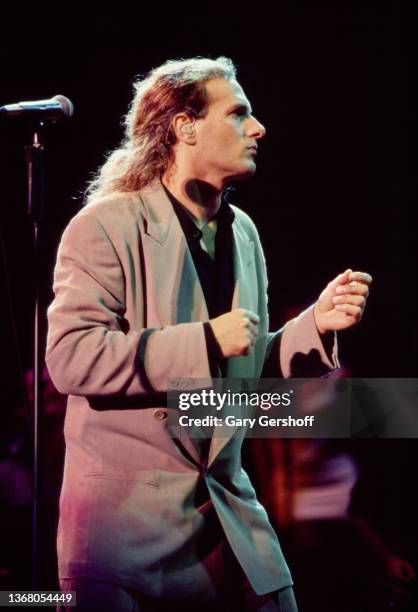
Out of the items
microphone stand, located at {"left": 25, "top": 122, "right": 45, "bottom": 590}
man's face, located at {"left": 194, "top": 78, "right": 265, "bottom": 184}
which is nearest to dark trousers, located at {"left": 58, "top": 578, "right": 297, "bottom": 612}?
microphone stand, located at {"left": 25, "top": 122, "right": 45, "bottom": 590}

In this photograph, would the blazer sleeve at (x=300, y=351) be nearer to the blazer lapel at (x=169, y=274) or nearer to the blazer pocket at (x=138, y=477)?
the blazer lapel at (x=169, y=274)

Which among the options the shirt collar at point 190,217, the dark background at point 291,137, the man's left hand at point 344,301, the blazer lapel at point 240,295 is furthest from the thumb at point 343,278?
the dark background at point 291,137

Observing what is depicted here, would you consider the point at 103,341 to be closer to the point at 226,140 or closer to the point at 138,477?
the point at 138,477

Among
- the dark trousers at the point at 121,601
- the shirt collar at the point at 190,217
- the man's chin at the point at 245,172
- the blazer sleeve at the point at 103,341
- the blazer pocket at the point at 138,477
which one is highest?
the man's chin at the point at 245,172

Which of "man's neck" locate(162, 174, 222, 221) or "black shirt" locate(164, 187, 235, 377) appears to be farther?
"man's neck" locate(162, 174, 222, 221)

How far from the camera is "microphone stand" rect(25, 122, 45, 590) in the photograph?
2232mm

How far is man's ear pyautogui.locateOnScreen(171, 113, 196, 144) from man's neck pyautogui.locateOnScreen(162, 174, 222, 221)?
13 centimetres

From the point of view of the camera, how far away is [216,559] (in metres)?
2.13

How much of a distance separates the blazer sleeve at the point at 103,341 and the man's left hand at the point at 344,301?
18.3 inches

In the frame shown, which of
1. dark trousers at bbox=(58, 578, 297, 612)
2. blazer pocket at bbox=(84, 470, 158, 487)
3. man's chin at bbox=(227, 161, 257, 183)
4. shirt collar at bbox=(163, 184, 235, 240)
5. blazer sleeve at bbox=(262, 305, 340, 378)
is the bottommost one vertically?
dark trousers at bbox=(58, 578, 297, 612)

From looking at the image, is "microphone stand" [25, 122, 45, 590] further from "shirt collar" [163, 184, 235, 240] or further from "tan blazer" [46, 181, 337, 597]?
"shirt collar" [163, 184, 235, 240]

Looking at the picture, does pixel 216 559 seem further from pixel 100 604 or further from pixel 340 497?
pixel 340 497

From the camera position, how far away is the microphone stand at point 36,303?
223 centimetres

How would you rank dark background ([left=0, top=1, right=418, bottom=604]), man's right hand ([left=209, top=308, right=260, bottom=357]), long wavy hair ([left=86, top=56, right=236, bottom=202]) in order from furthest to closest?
dark background ([left=0, top=1, right=418, bottom=604]), long wavy hair ([left=86, top=56, right=236, bottom=202]), man's right hand ([left=209, top=308, right=260, bottom=357])
